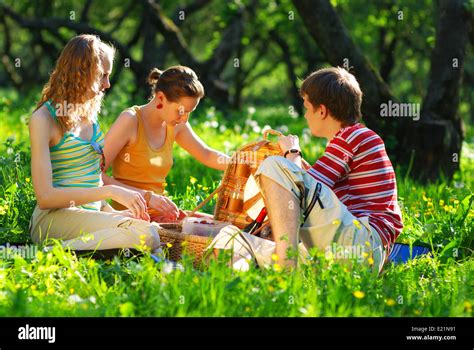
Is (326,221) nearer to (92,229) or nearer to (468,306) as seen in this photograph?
(468,306)

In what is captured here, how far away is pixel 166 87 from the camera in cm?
525

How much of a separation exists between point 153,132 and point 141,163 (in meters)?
0.23

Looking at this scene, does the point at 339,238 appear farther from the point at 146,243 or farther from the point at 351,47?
the point at 351,47

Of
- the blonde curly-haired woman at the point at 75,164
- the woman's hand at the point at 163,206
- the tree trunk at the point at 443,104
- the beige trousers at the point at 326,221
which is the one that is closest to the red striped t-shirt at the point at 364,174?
the beige trousers at the point at 326,221

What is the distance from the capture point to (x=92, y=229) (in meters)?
4.70

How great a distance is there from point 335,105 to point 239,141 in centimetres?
491

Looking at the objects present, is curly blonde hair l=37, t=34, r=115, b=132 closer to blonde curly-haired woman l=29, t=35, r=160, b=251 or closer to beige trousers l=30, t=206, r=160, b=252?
blonde curly-haired woman l=29, t=35, r=160, b=251

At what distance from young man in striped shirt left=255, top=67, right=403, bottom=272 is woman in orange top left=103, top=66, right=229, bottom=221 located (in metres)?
0.88

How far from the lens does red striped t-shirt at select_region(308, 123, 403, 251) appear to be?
14.6 ft

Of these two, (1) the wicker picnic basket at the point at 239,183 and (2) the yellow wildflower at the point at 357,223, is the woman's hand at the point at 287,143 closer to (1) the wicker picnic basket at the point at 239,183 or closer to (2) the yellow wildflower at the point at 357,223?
(1) the wicker picnic basket at the point at 239,183

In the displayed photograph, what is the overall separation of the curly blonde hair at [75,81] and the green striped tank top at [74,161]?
2.8 inches

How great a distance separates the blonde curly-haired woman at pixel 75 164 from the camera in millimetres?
4535

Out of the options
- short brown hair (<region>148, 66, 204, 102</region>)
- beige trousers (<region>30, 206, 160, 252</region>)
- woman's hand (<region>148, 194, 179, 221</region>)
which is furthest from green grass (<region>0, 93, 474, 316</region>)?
short brown hair (<region>148, 66, 204, 102</region>)
